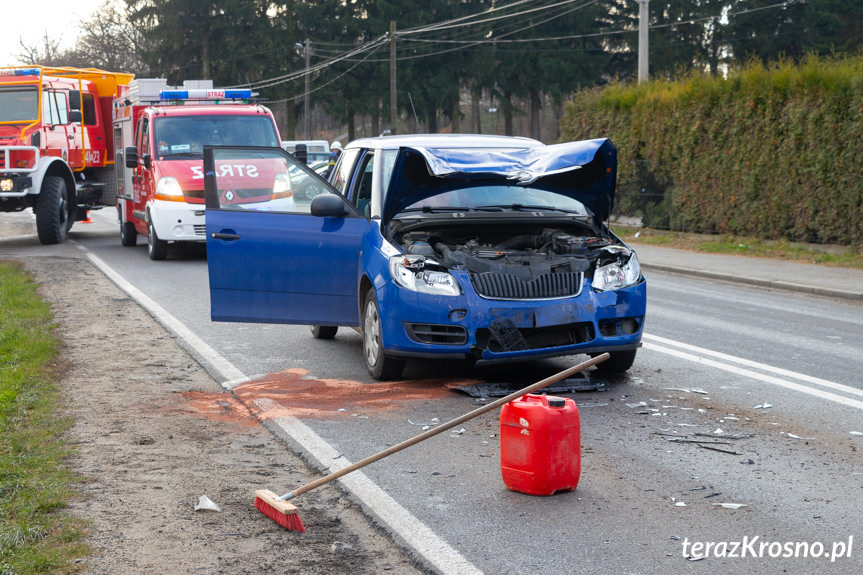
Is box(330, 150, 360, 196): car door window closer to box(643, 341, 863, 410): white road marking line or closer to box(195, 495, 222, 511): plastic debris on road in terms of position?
box(643, 341, 863, 410): white road marking line

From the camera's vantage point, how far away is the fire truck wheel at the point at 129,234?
1992 centimetres

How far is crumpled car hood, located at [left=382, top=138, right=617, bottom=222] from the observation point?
809 centimetres

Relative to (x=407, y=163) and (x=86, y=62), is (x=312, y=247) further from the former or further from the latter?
(x=86, y=62)

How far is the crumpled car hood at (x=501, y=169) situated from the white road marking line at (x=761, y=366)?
162 cm

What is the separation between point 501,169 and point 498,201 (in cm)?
35

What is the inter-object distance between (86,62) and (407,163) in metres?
70.2

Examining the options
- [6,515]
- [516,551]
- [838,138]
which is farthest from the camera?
[838,138]

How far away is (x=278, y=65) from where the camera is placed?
63.0 meters

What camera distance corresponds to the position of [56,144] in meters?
21.0

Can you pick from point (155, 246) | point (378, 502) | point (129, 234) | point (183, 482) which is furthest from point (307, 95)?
point (378, 502)

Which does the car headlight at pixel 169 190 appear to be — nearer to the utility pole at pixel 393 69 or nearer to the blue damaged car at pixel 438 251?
the blue damaged car at pixel 438 251

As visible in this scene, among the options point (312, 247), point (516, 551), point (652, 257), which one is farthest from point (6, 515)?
point (652, 257)

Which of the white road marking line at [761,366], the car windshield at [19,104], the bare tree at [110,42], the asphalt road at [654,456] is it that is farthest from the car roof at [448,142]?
the bare tree at [110,42]

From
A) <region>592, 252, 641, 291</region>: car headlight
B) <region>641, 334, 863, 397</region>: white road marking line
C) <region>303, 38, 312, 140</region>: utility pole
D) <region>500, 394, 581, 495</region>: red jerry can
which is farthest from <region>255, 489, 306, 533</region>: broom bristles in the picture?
<region>303, 38, 312, 140</region>: utility pole
